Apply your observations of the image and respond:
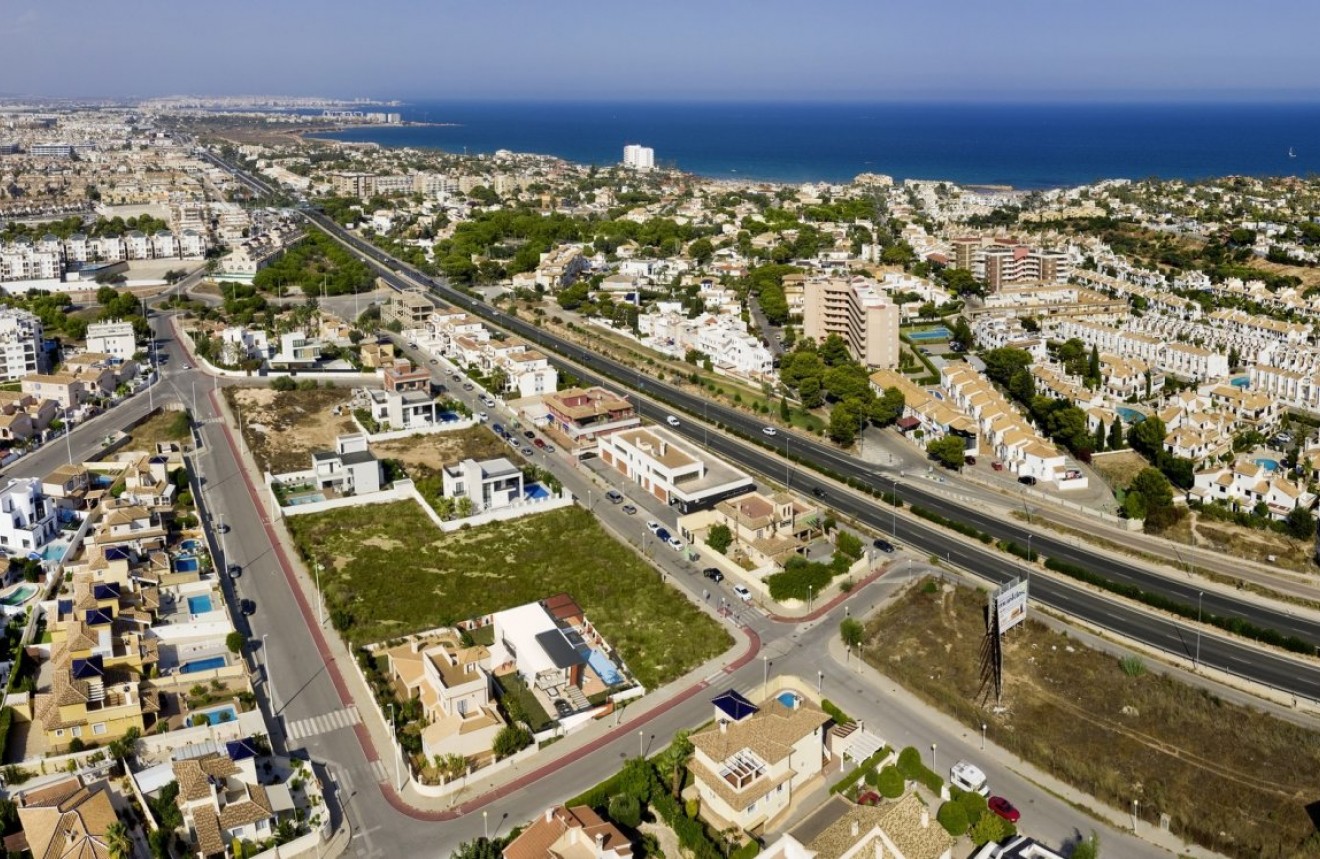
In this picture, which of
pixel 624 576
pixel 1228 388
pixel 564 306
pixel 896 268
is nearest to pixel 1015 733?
pixel 624 576

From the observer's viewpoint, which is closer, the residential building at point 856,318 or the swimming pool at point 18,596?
the swimming pool at point 18,596

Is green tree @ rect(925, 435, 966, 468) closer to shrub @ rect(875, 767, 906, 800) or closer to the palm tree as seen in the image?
shrub @ rect(875, 767, 906, 800)

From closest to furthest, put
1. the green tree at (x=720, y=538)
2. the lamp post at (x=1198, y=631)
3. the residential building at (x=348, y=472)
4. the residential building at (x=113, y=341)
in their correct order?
the lamp post at (x=1198, y=631) < the green tree at (x=720, y=538) < the residential building at (x=348, y=472) < the residential building at (x=113, y=341)

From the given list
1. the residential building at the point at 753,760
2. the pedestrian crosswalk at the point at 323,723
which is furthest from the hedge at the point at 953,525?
the pedestrian crosswalk at the point at 323,723

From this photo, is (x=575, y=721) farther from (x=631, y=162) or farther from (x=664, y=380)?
(x=631, y=162)

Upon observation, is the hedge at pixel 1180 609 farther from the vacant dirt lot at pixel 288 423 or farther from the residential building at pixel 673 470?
the vacant dirt lot at pixel 288 423

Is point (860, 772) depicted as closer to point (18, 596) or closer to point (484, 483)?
point (484, 483)

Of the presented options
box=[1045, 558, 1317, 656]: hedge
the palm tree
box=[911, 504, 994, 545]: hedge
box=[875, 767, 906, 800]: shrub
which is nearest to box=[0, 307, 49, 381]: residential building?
the palm tree
